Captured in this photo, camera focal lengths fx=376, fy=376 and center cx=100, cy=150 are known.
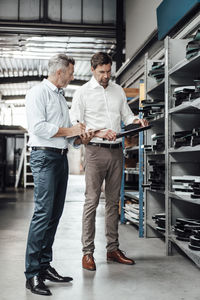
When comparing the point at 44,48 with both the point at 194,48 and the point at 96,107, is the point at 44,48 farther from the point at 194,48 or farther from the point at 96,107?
the point at 194,48

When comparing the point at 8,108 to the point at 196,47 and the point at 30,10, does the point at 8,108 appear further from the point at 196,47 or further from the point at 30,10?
the point at 196,47

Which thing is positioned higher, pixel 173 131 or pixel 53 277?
pixel 173 131

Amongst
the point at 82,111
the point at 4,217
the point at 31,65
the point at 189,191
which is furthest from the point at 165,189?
the point at 31,65

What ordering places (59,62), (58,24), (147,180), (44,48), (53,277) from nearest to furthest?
1. (59,62)
2. (53,277)
3. (147,180)
4. (58,24)
5. (44,48)

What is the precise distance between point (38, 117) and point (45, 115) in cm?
9

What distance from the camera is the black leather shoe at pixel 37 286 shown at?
98.3 inches

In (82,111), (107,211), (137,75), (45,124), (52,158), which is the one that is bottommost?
(107,211)

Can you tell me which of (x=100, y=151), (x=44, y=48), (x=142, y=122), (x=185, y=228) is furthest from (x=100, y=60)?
(x=44, y=48)

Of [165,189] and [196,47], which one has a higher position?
[196,47]

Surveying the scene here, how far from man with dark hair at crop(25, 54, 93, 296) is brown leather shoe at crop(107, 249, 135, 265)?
869mm

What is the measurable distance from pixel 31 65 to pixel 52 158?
9.93 m

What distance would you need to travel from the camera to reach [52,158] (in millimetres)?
2545

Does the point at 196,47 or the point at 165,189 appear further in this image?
the point at 165,189

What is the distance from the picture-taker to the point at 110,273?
9.92 ft
